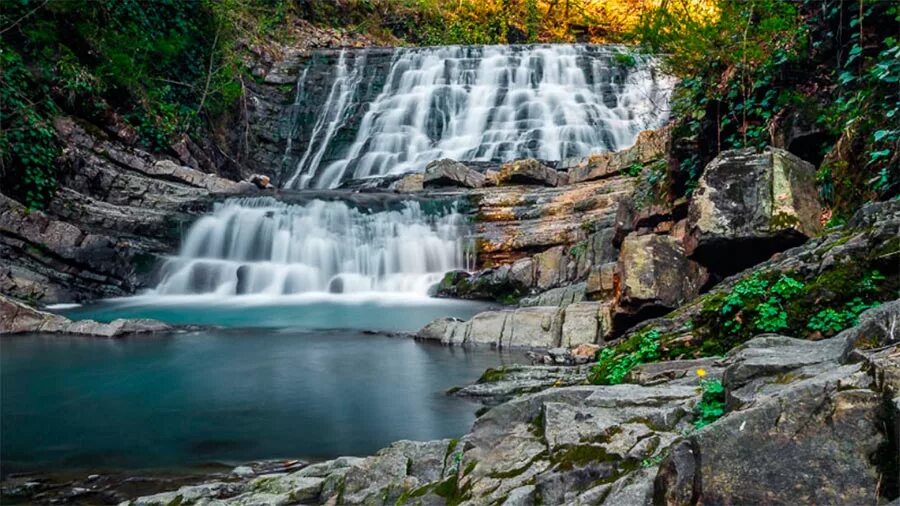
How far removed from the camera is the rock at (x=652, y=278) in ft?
25.7

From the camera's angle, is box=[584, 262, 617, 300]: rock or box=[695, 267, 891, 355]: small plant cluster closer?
box=[695, 267, 891, 355]: small plant cluster

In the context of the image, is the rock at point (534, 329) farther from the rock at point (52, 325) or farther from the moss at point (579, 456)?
the moss at point (579, 456)

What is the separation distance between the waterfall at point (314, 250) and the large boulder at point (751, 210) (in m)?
8.24

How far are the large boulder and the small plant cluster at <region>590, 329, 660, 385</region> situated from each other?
155 centimetres

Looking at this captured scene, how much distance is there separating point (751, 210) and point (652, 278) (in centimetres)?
137

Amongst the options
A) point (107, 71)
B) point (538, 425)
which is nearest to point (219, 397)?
point (538, 425)

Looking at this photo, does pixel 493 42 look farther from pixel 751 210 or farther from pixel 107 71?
pixel 751 210

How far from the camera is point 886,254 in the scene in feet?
13.7

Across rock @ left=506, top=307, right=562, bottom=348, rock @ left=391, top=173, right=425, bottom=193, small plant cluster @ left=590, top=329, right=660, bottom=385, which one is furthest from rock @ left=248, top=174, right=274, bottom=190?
small plant cluster @ left=590, top=329, right=660, bottom=385

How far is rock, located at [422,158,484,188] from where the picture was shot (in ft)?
57.8

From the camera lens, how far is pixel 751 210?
6.96 meters

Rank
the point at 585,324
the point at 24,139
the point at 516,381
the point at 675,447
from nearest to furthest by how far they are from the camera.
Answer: the point at 675,447 < the point at 516,381 < the point at 585,324 < the point at 24,139

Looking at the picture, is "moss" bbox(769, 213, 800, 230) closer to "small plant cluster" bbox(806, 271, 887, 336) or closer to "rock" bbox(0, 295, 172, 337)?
"small plant cluster" bbox(806, 271, 887, 336)

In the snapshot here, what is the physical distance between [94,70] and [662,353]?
17.2m
